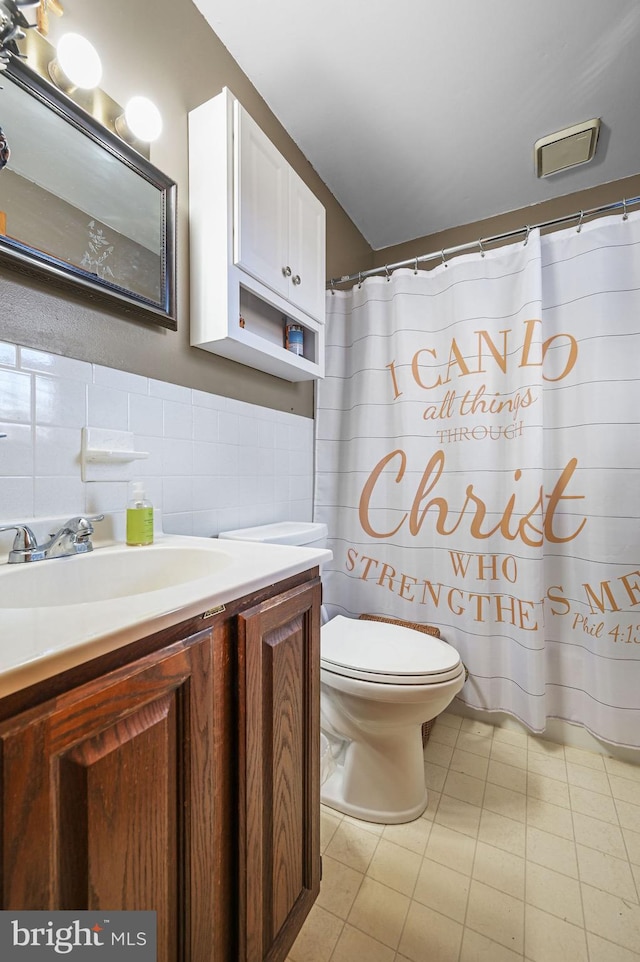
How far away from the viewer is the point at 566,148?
1672 millimetres

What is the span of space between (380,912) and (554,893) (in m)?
0.43

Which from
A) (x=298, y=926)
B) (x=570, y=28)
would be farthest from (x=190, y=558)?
(x=570, y=28)

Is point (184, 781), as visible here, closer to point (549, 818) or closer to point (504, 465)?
point (549, 818)

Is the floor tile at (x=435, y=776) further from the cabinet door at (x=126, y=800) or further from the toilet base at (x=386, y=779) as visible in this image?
the cabinet door at (x=126, y=800)

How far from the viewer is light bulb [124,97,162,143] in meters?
1.01

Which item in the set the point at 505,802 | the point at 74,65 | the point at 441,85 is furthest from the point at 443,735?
the point at 441,85

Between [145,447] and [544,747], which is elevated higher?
[145,447]

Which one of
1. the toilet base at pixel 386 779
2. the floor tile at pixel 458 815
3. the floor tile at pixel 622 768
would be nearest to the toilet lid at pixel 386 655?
the toilet base at pixel 386 779

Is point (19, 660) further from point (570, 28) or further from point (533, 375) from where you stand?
point (570, 28)

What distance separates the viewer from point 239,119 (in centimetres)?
117

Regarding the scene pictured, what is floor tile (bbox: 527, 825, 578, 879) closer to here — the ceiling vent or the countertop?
the countertop

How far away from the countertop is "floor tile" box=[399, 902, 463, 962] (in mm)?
867

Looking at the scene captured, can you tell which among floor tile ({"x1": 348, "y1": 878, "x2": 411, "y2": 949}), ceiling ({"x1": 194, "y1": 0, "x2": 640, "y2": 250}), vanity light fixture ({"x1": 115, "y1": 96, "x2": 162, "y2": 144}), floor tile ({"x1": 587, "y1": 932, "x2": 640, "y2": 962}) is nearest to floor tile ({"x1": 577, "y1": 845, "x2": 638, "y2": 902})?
floor tile ({"x1": 587, "y1": 932, "x2": 640, "y2": 962})

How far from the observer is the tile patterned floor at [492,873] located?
89 cm
